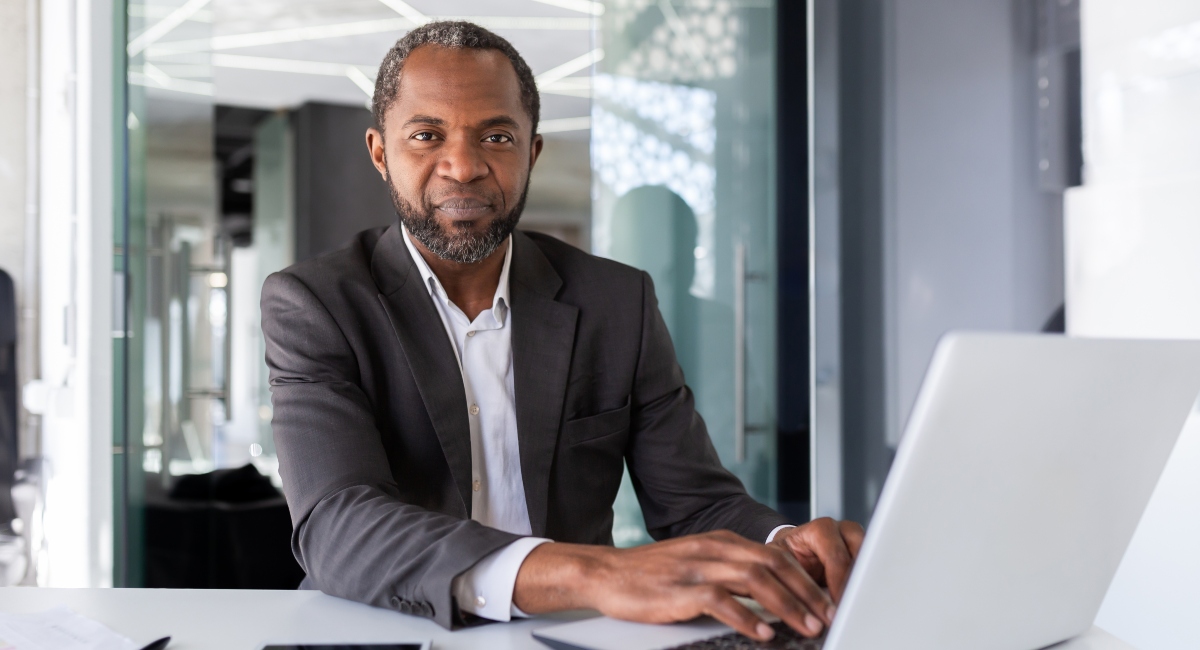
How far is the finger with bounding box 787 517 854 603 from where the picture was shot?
92cm

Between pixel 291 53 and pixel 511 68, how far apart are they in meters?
4.01

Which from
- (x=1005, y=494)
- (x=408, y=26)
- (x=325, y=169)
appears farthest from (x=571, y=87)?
(x=325, y=169)

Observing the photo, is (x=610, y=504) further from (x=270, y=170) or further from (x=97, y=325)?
(x=270, y=170)

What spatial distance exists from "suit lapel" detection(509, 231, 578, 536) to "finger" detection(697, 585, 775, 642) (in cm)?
63

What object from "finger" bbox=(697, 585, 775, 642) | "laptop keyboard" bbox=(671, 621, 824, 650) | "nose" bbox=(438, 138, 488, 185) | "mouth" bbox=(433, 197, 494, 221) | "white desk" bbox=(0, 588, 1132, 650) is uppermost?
"nose" bbox=(438, 138, 488, 185)

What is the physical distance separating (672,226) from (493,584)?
92.8 inches

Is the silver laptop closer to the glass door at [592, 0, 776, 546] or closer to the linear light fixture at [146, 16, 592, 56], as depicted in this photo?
the glass door at [592, 0, 776, 546]

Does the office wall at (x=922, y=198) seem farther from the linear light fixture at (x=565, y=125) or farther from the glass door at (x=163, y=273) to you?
the glass door at (x=163, y=273)

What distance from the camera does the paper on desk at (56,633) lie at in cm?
82

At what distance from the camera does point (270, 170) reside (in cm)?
848

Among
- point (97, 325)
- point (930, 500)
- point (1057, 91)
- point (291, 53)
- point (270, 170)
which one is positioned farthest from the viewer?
point (270, 170)

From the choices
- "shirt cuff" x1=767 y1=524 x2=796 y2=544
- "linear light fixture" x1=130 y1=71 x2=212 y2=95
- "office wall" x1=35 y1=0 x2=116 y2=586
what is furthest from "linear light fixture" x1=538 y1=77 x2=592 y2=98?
"shirt cuff" x1=767 y1=524 x2=796 y2=544

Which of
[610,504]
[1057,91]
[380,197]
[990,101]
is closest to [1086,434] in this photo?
[610,504]

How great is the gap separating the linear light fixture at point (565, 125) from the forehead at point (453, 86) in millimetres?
1897
